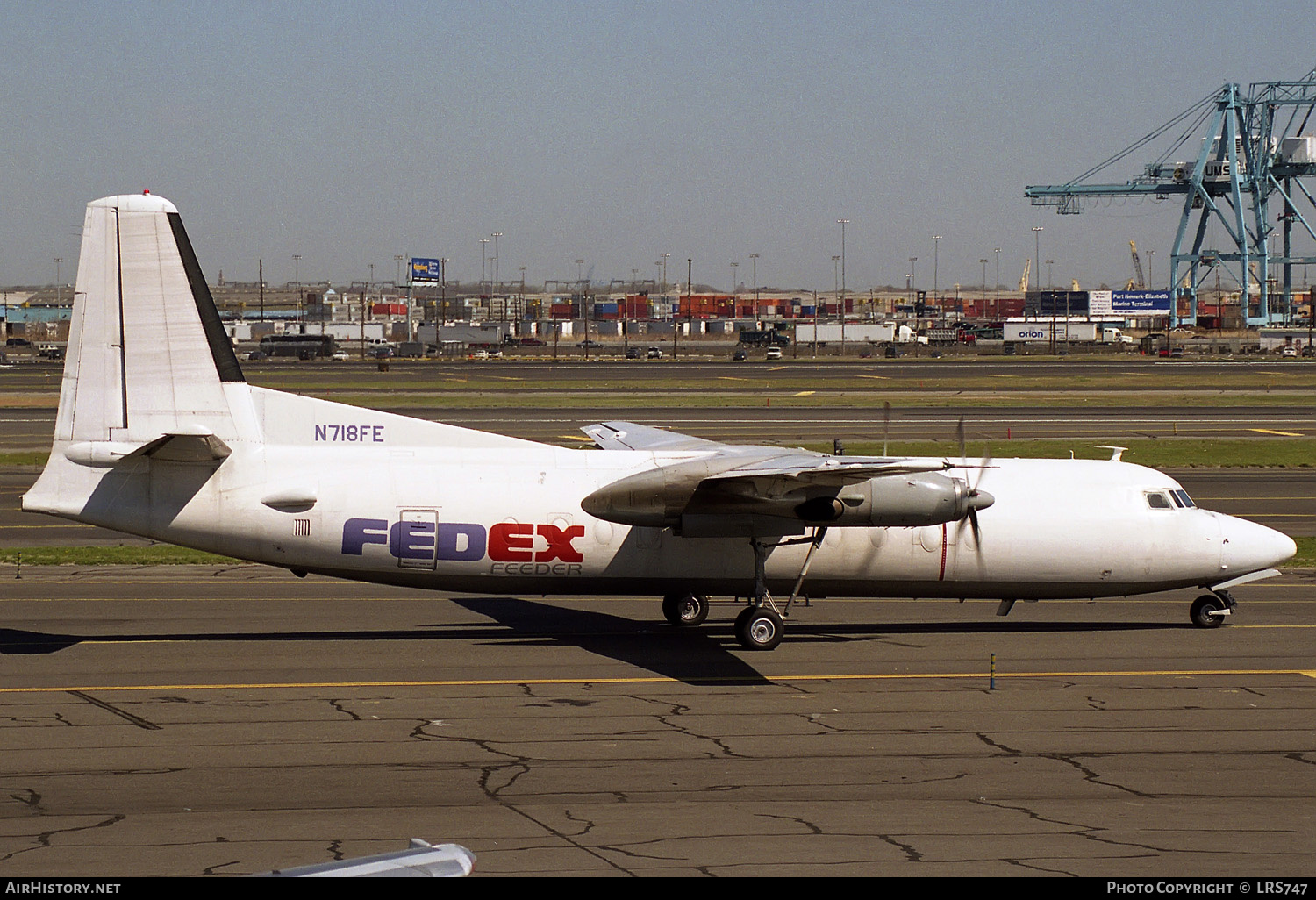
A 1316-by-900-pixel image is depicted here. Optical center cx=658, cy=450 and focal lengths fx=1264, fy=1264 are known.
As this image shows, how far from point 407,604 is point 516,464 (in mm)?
4765

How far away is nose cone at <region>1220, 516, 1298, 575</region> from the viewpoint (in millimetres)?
22484

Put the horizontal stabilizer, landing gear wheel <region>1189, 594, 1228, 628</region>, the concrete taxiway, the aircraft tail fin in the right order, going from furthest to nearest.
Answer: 1. landing gear wheel <region>1189, 594, 1228, 628</region>
2. the aircraft tail fin
3. the horizontal stabilizer
4. the concrete taxiway

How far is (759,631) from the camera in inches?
813

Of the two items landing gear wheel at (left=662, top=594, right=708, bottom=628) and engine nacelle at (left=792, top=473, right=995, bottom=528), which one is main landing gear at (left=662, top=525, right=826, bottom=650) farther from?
landing gear wheel at (left=662, top=594, right=708, bottom=628)

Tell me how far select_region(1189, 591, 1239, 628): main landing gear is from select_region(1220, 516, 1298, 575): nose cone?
1.87ft

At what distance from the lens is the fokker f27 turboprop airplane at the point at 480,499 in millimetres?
19656

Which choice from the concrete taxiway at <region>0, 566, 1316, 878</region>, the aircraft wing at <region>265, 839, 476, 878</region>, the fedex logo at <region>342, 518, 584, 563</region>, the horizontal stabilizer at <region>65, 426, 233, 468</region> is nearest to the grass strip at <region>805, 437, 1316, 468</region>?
the concrete taxiway at <region>0, 566, 1316, 878</region>

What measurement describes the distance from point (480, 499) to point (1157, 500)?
12031 millimetres

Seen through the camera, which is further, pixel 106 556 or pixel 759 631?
pixel 106 556

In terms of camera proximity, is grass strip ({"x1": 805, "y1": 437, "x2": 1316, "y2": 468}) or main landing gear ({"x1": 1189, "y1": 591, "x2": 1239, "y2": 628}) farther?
grass strip ({"x1": 805, "y1": 437, "x2": 1316, "y2": 468})

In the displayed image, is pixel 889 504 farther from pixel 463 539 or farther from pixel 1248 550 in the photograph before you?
pixel 1248 550

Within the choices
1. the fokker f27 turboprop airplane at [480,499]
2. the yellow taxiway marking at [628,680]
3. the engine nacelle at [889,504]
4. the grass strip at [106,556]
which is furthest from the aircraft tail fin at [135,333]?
the engine nacelle at [889,504]

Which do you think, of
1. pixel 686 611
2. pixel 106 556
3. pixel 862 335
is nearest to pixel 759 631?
pixel 686 611

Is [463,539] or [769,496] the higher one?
[769,496]
